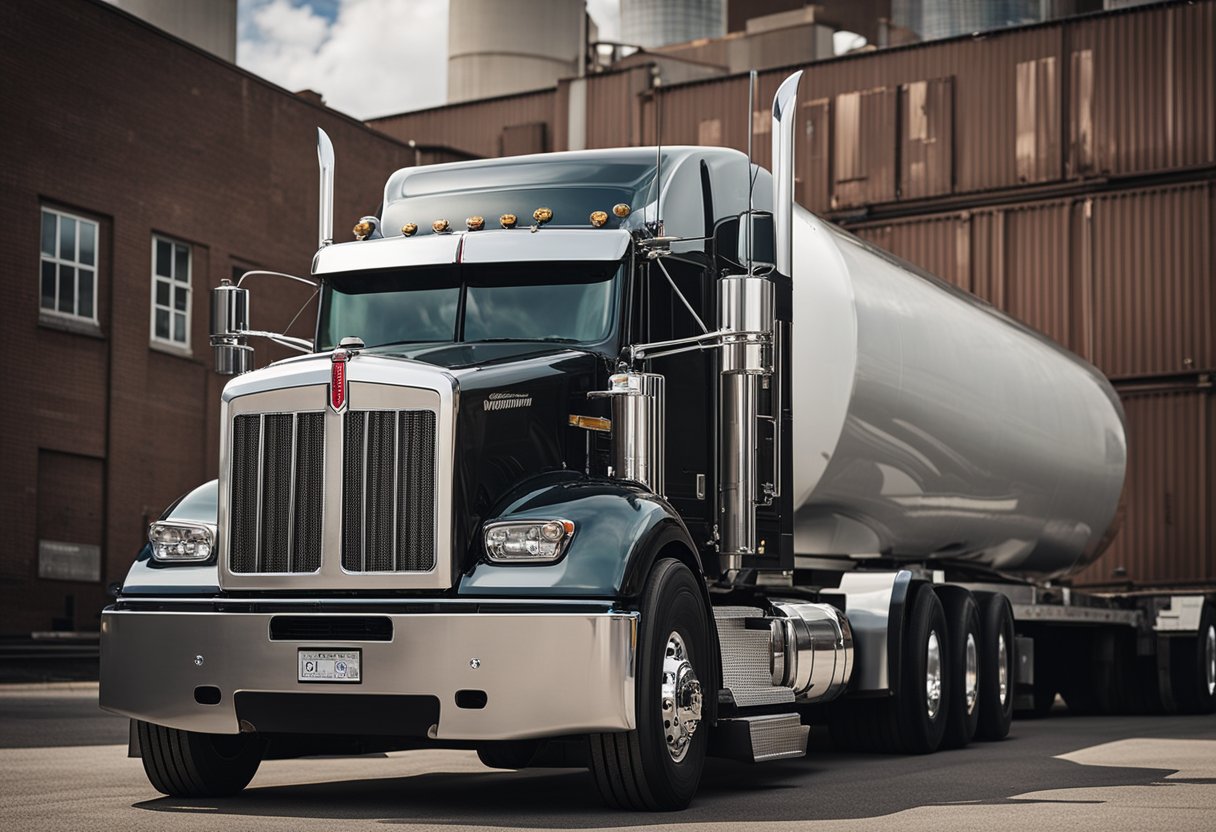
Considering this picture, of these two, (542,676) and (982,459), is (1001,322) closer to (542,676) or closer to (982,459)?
(982,459)

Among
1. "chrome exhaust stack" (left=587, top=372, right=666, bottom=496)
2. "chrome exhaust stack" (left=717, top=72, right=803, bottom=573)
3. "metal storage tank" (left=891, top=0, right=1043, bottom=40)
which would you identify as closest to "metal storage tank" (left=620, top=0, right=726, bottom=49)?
"metal storage tank" (left=891, top=0, right=1043, bottom=40)

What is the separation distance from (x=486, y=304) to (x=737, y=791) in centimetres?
317

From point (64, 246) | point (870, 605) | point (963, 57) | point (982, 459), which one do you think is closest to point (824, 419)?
point (870, 605)

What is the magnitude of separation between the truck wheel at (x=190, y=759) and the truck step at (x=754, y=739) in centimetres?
253

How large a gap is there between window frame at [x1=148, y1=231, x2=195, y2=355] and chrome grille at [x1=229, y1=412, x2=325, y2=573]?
20.6 metres

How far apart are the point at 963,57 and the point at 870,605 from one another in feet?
77.4

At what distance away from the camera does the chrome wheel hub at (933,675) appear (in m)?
14.0

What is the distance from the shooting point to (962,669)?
578 inches

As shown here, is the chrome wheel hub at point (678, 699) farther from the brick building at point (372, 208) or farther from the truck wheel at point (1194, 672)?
the brick building at point (372, 208)

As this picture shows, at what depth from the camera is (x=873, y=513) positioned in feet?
46.9

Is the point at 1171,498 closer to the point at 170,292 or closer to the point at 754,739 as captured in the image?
the point at 170,292

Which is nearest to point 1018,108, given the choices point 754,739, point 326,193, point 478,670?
point 326,193

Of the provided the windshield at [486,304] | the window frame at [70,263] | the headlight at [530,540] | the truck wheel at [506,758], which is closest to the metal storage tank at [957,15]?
the window frame at [70,263]

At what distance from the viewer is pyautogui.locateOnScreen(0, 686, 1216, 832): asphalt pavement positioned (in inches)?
341
